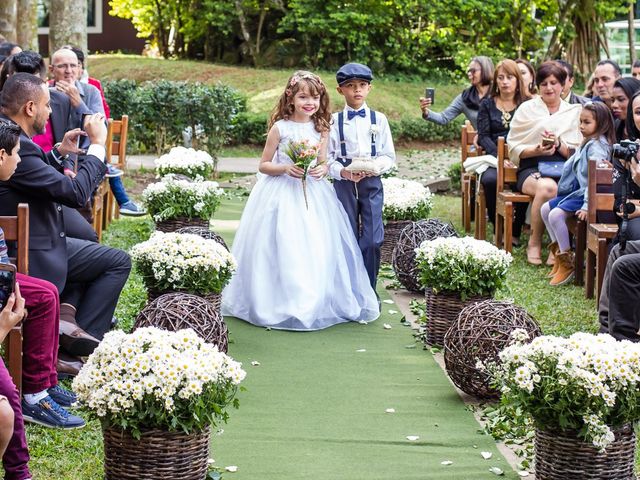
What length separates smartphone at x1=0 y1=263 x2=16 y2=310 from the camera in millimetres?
4832

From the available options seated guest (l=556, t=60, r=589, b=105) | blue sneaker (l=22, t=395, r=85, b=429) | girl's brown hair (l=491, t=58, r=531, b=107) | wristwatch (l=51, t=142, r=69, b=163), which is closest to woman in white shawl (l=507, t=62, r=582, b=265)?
seated guest (l=556, t=60, r=589, b=105)

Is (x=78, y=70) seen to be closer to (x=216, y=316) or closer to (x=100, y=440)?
(x=216, y=316)

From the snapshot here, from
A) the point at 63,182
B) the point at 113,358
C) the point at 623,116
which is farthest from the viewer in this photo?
the point at 623,116

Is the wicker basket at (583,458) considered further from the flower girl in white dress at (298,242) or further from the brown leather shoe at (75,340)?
the flower girl in white dress at (298,242)

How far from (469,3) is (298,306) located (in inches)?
766

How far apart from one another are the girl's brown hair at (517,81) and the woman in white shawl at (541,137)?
548mm

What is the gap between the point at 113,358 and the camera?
471 cm

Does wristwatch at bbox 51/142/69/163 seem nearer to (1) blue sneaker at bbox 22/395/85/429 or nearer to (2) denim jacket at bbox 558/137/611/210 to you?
(1) blue sneaker at bbox 22/395/85/429

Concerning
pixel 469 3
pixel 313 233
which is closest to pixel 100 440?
pixel 313 233

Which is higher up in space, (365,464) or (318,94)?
(318,94)

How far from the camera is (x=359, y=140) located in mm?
8594

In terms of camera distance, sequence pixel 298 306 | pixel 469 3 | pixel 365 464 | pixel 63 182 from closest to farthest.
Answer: pixel 365 464 < pixel 63 182 < pixel 298 306 < pixel 469 3

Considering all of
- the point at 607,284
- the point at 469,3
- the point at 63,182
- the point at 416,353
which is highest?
the point at 469,3

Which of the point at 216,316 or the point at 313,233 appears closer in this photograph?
the point at 216,316
